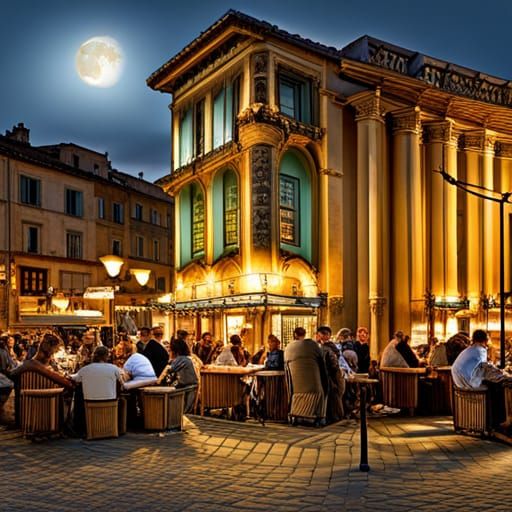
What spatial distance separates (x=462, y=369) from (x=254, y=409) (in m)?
3.93

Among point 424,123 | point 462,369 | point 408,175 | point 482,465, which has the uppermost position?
point 424,123

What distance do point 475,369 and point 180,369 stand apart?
4731mm

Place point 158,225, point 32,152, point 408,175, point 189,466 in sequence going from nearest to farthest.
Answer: point 189,466, point 408,175, point 32,152, point 158,225

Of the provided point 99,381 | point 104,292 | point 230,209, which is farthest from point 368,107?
point 99,381

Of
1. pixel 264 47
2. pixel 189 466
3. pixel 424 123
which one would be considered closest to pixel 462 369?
pixel 189 466

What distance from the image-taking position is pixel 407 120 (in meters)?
25.3

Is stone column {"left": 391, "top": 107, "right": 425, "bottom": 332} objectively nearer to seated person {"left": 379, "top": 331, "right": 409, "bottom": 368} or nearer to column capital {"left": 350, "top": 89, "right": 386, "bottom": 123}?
column capital {"left": 350, "top": 89, "right": 386, "bottom": 123}

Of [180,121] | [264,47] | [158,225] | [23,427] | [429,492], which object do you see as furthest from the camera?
[158,225]

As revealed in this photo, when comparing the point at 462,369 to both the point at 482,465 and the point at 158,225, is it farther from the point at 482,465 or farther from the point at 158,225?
the point at 158,225

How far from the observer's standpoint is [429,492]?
740cm

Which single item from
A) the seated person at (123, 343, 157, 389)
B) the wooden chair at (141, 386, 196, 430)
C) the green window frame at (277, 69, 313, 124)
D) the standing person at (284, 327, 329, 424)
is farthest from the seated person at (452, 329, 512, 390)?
the green window frame at (277, 69, 313, 124)

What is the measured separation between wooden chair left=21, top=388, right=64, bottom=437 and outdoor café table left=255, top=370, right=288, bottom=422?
3.71 meters

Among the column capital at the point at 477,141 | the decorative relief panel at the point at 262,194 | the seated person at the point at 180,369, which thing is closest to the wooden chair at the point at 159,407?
the seated person at the point at 180,369

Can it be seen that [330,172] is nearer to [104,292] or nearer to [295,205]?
[295,205]
